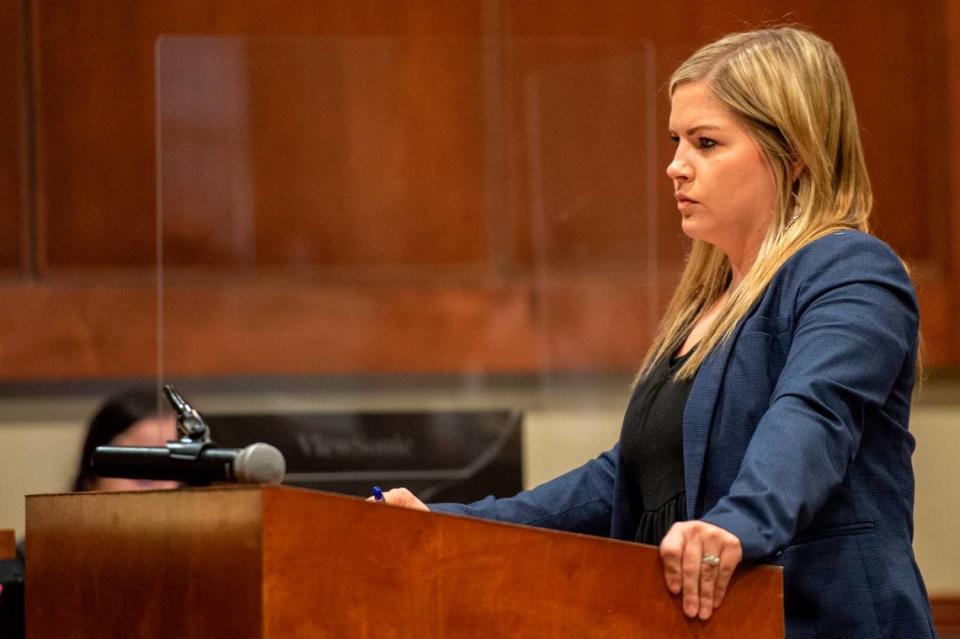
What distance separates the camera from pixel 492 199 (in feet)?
13.1

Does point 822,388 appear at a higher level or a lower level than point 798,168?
lower

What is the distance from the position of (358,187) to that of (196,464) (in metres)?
2.55

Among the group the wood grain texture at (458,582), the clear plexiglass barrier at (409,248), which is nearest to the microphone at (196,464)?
the wood grain texture at (458,582)

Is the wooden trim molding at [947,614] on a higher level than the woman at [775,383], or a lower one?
lower

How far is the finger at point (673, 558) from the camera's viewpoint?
1.42 m

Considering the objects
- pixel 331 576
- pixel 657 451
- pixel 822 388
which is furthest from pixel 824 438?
pixel 331 576

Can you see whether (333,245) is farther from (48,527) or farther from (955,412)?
(48,527)

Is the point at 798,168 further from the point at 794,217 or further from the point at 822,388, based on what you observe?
the point at 822,388

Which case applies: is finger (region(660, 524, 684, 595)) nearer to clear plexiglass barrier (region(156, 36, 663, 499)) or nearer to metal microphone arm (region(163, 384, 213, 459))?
metal microphone arm (region(163, 384, 213, 459))

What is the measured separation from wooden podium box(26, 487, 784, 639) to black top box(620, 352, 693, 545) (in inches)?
14.2

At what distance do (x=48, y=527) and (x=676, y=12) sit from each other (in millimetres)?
2792

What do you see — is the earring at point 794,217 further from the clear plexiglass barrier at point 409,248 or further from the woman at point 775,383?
the clear plexiglass barrier at point 409,248

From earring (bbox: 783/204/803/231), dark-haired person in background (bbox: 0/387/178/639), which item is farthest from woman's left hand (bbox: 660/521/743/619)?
dark-haired person in background (bbox: 0/387/178/639)

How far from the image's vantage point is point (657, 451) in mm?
1869
